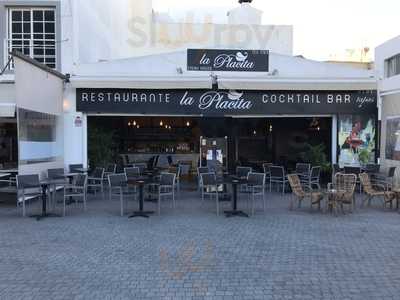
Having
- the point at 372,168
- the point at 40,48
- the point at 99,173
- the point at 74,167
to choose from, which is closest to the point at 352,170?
the point at 372,168

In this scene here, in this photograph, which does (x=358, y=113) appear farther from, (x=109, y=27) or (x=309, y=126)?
(x=109, y=27)

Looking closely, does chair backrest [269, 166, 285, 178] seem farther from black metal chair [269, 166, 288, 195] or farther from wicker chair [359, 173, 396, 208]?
wicker chair [359, 173, 396, 208]

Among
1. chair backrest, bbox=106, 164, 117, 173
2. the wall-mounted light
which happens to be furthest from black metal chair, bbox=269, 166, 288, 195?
the wall-mounted light

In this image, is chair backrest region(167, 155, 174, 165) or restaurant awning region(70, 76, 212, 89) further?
chair backrest region(167, 155, 174, 165)

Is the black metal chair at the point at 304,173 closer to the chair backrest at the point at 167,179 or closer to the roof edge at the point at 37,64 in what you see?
the chair backrest at the point at 167,179

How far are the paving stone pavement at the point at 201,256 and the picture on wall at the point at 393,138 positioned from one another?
A: 4148 millimetres

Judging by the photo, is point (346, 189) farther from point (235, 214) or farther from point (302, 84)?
point (302, 84)

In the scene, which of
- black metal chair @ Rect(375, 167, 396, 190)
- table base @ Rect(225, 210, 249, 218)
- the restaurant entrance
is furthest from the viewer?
the restaurant entrance

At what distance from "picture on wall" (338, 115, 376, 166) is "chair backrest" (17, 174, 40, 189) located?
30.8 ft

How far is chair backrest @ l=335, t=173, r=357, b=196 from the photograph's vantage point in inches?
399

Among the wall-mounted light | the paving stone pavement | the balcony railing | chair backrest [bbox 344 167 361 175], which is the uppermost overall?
the balcony railing

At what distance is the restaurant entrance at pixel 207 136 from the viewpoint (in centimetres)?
1492

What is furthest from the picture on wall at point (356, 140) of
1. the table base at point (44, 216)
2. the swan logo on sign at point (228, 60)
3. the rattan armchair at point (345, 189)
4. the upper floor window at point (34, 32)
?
the upper floor window at point (34, 32)

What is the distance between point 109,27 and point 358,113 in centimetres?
1064
